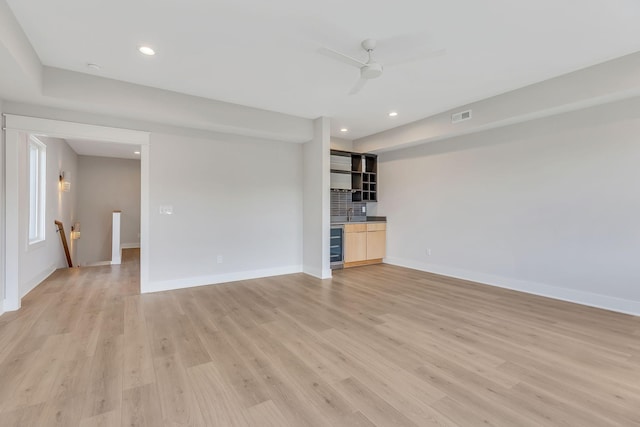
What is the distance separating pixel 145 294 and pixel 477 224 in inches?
200

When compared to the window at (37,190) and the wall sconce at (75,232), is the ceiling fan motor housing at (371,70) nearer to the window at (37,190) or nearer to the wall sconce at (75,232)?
the window at (37,190)

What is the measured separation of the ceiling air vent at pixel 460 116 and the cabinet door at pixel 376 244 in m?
2.63

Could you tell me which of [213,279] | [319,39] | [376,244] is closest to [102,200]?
[213,279]

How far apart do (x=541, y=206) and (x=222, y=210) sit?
→ 4.63 metres

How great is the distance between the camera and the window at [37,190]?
180 inches

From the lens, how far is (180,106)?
393 cm

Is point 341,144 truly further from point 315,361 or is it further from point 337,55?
point 315,361

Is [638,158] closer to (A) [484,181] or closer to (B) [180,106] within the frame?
(A) [484,181]

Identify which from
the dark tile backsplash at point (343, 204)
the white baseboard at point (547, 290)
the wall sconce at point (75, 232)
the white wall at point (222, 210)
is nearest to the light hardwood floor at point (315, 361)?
the white baseboard at point (547, 290)

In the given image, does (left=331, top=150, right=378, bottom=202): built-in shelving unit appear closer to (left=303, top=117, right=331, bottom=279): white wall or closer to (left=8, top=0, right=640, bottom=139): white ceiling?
(left=303, top=117, right=331, bottom=279): white wall

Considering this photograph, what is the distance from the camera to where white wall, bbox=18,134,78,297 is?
3.66m

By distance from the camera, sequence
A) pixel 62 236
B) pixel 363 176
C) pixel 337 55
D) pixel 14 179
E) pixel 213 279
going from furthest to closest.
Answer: pixel 363 176, pixel 62 236, pixel 213 279, pixel 14 179, pixel 337 55

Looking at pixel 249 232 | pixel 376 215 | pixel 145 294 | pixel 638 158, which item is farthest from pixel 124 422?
pixel 376 215

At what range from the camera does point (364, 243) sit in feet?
19.9
